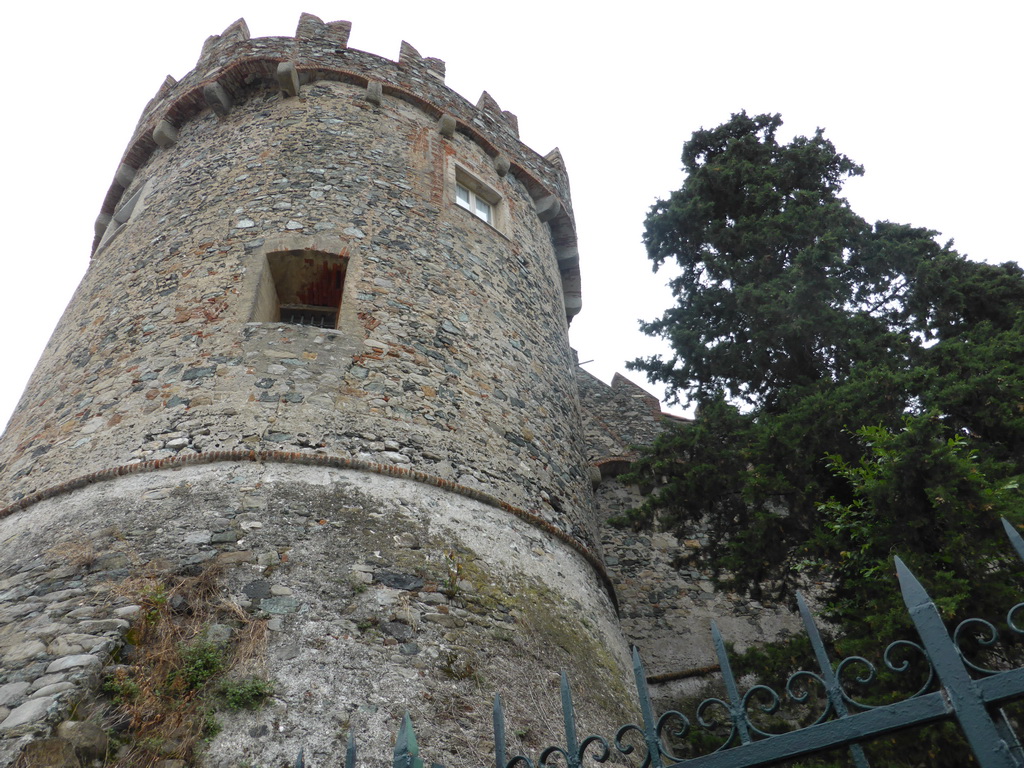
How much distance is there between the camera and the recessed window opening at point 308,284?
20.8 feet

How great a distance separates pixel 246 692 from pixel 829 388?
16.0 ft

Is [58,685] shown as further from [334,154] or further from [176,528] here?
[334,154]

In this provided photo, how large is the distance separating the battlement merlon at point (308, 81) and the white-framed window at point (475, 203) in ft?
2.24

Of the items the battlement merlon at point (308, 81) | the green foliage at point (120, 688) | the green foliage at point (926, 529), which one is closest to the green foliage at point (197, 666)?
the green foliage at point (120, 688)

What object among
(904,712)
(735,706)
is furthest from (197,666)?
(904,712)

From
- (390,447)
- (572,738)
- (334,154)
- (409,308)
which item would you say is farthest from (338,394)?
(572,738)

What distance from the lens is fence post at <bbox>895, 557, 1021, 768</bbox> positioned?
1729mm

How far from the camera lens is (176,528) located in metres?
4.43

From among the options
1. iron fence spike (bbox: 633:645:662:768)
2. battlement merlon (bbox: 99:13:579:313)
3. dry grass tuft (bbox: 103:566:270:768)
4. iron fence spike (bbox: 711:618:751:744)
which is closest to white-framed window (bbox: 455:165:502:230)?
battlement merlon (bbox: 99:13:579:313)

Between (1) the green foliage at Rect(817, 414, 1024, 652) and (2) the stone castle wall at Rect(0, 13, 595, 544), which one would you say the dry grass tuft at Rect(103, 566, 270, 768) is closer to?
(2) the stone castle wall at Rect(0, 13, 595, 544)

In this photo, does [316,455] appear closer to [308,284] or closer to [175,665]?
[175,665]

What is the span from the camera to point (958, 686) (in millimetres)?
1855

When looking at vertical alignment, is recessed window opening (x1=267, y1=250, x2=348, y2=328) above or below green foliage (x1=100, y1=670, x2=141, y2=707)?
above

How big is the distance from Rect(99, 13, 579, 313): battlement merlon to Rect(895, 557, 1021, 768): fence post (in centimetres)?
764
